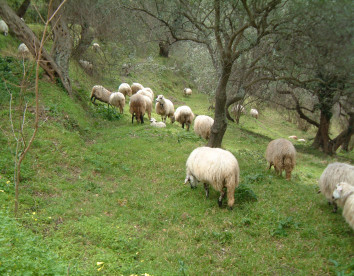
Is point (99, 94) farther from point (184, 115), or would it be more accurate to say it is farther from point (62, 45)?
point (184, 115)

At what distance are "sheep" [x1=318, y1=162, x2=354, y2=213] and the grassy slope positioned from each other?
32 cm

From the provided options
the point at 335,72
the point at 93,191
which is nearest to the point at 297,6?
the point at 335,72

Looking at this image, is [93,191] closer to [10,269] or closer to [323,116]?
[10,269]

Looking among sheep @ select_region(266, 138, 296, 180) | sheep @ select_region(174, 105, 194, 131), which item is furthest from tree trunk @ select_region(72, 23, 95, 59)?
sheep @ select_region(266, 138, 296, 180)

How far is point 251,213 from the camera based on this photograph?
21.0 ft

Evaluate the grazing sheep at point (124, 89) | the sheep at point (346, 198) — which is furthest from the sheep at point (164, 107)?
the sheep at point (346, 198)

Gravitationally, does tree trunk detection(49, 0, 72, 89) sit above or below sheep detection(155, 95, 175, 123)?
above

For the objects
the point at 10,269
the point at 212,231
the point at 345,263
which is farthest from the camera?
the point at 212,231

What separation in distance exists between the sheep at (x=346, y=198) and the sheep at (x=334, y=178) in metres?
0.55

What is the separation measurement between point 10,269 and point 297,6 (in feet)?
29.1

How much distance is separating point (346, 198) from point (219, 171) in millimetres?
2782

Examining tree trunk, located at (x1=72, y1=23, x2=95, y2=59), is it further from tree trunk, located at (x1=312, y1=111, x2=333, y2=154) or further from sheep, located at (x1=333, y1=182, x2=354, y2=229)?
tree trunk, located at (x1=312, y1=111, x2=333, y2=154)

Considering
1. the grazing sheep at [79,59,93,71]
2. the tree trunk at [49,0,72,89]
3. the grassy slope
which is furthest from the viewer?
the grazing sheep at [79,59,93,71]

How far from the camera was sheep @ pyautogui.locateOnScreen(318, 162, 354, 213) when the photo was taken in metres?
7.01
